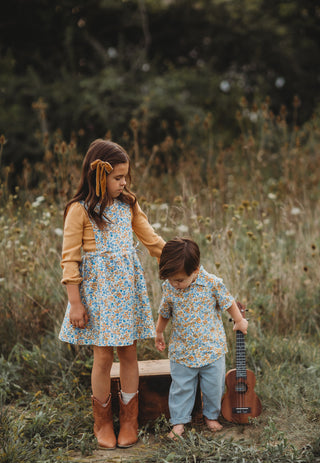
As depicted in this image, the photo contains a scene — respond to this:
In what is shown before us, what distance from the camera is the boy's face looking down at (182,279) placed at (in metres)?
2.66

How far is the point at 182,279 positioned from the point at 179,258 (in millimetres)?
136

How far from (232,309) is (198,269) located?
305 mm

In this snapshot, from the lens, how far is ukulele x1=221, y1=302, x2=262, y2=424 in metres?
2.89

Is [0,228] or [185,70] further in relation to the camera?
[185,70]

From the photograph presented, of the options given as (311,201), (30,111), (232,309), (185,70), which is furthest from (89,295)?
(185,70)

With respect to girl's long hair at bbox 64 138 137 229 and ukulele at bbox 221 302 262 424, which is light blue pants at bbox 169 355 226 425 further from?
girl's long hair at bbox 64 138 137 229

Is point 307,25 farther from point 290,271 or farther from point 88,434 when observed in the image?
point 88,434

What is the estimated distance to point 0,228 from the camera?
397 centimetres

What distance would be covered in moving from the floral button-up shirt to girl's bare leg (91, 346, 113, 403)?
367mm

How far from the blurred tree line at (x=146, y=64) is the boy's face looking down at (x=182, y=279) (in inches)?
203

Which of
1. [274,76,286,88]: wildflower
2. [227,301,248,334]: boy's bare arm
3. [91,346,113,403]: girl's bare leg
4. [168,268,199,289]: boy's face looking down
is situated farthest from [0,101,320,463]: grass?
[274,76,286,88]: wildflower

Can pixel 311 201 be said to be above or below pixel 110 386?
above

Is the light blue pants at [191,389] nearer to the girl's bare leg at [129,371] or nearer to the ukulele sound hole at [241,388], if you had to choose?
the ukulele sound hole at [241,388]

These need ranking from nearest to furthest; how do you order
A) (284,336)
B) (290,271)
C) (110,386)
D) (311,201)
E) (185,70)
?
(110,386)
(284,336)
(290,271)
(311,201)
(185,70)
